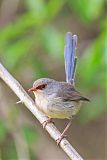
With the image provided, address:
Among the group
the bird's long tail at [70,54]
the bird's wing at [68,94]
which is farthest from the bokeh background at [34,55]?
the bird's wing at [68,94]

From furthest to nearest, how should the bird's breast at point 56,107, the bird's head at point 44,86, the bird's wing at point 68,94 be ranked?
the bird's wing at point 68,94, the bird's head at point 44,86, the bird's breast at point 56,107

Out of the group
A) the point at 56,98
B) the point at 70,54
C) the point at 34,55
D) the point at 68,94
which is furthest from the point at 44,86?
the point at 34,55

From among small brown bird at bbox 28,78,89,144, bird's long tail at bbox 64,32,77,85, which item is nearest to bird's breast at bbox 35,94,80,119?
small brown bird at bbox 28,78,89,144

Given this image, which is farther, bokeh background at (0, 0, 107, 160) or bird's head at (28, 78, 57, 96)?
bokeh background at (0, 0, 107, 160)

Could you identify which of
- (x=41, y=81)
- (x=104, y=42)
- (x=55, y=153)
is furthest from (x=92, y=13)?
(x=55, y=153)

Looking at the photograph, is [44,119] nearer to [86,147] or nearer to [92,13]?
[92,13]

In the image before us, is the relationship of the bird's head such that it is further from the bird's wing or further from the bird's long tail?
the bird's long tail

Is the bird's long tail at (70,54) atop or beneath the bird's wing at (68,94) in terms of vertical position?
atop

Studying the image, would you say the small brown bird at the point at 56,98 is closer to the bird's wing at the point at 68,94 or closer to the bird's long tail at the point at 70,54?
the bird's wing at the point at 68,94

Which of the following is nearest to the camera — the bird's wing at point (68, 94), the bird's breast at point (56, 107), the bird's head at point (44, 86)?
the bird's breast at point (56, 107)
